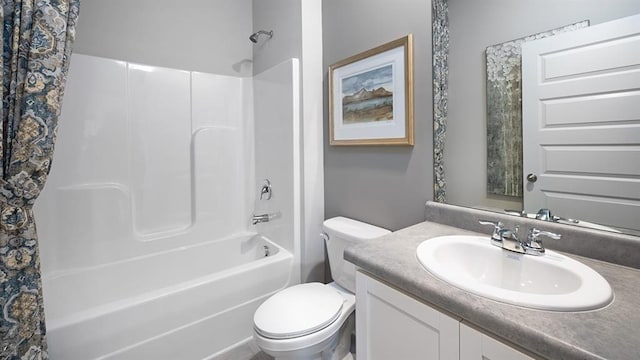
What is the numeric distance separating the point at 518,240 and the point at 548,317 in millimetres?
416

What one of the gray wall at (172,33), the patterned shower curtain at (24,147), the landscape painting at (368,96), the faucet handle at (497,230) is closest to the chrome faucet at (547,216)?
the faucet handle at (497,230)

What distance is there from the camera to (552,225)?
3.10 ft

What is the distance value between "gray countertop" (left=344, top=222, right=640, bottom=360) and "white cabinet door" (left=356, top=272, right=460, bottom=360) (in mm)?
35

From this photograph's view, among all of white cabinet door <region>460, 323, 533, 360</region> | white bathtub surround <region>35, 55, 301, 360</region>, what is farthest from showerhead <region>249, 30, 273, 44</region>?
white cabinet door <region>460, 323, 533, 360</region>

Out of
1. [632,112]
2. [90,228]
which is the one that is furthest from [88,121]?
[632,112]

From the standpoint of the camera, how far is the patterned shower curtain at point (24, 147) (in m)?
1.00

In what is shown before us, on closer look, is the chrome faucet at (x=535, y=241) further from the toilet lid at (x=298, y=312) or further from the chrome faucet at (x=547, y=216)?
the toilet lid at (x=298, y=312)

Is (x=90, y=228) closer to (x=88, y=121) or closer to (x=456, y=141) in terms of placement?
(x=88, y=121)

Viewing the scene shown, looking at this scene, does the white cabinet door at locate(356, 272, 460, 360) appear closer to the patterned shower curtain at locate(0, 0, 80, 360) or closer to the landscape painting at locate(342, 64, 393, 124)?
the landscape painting at locate(342, 64, 393, 124)

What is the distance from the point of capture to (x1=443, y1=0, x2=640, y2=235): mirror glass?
103 centimetres

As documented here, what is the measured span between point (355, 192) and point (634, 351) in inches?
51.7

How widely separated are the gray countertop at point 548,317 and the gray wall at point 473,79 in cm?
45

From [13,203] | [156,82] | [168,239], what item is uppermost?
[156,82]

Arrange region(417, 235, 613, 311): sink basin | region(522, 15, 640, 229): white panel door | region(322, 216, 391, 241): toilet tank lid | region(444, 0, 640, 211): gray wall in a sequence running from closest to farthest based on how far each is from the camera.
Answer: region(417, 235, 613, 311): sink basin
region(522, 15, 640, 229): white panel door
region(444, 0, 640, 211): gray wall
region(322, 216, 391, 241): toilet tank lid
